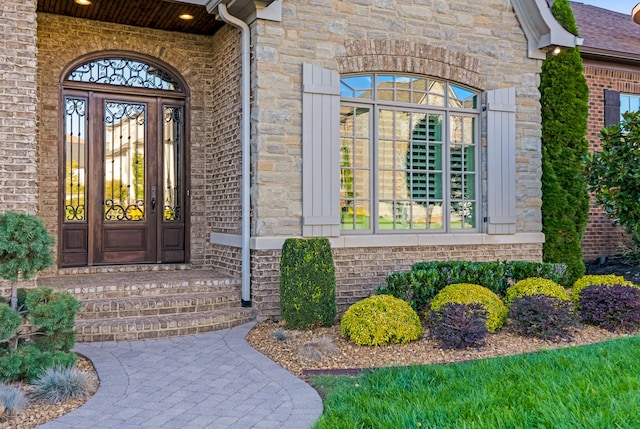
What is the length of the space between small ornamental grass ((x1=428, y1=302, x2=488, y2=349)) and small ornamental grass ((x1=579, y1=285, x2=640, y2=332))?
60.5 inches

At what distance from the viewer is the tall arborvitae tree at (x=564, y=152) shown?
8914 millimetres

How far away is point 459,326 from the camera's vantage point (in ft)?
17.2

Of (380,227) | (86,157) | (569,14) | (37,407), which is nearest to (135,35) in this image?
(86,157)

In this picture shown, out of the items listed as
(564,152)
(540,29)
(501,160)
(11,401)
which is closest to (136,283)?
(11,401)

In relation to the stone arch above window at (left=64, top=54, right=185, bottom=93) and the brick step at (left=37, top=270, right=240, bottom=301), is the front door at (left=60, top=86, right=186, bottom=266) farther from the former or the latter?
the brick step at (left=37, top=270, right=240, bottom=301)

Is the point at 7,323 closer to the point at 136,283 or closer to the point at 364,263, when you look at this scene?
the point at 136,283

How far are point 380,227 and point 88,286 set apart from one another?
3.63m

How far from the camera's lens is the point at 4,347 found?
409 cm

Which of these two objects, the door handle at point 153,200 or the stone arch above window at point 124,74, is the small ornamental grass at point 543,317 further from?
the stone arch above window at point 124,74

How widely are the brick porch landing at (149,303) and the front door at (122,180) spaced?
1.54 ft

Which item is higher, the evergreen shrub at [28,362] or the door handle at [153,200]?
the door handle at [153,200]

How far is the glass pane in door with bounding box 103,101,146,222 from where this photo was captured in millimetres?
7617

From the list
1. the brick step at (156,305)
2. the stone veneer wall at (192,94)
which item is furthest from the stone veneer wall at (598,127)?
the brick step at (156,305)

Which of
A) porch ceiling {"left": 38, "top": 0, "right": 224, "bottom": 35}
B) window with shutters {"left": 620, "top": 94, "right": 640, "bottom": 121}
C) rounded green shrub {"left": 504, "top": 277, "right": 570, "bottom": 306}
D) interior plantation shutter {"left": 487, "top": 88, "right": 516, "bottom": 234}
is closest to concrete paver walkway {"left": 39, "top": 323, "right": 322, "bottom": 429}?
rounded green shrub {"left": 504, "top": 277, "right": 570, "bottom": 306}
